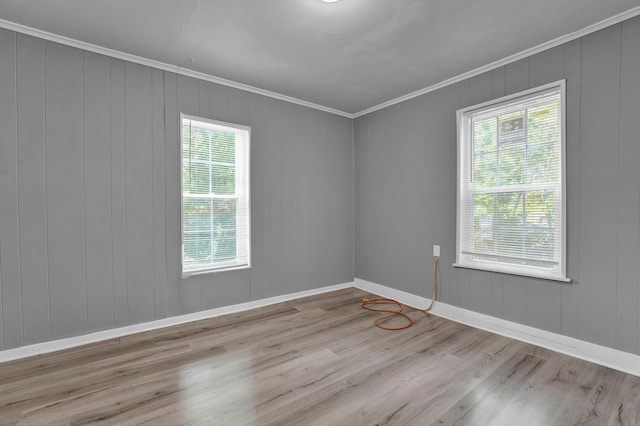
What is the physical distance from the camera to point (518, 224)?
9.58 ft

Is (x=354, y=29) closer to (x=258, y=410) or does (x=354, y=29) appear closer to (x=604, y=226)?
(x=604, y=226)

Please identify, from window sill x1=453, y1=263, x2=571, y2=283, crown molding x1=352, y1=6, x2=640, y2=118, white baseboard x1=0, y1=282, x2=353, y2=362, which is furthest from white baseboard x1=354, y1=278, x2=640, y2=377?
crown molding x1=352, y1=6, x2=640, y2=118

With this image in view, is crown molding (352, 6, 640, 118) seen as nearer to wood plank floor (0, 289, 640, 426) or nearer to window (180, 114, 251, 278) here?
window (180, 114, 251, 278)

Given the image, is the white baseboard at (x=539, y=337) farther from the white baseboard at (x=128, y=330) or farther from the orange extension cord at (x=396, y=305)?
the white baseboard at (x=128, y=330)

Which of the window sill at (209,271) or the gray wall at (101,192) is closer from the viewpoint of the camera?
the gray wall at (101,192)

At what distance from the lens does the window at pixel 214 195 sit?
327 centimetres

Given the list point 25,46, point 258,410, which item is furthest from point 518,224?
point 25,46

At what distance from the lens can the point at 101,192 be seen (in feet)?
9.20

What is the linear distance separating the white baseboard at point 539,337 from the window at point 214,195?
7.40 feet

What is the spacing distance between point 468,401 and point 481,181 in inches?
83.6

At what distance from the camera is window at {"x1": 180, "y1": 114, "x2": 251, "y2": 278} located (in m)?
3.27

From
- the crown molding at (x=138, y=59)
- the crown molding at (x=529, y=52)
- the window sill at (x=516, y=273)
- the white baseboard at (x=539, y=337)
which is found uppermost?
the crown molding at (x=138, y=59)

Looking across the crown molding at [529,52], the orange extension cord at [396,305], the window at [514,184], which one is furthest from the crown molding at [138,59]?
the orange extension cord at [396,305]

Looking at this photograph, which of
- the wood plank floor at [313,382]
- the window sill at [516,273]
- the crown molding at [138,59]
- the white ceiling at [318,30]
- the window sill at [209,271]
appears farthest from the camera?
the window sill at [209,271]
